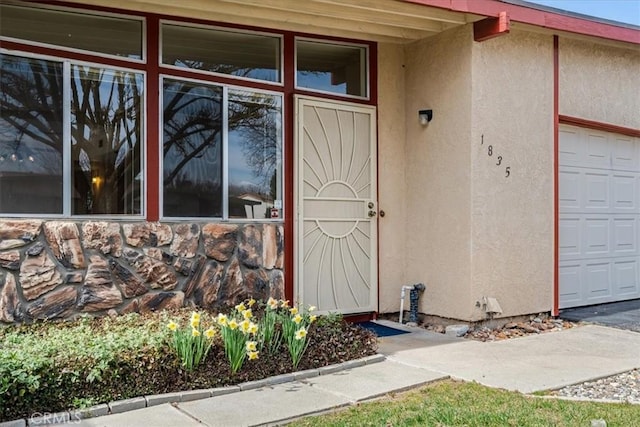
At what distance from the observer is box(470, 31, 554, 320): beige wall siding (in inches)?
232

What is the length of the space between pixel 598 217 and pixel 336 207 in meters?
3.56

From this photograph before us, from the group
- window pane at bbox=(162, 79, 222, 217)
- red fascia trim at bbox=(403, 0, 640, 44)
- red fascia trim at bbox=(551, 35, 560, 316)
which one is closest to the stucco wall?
red fascia trim at bbox=(403, 0, 640, 44)

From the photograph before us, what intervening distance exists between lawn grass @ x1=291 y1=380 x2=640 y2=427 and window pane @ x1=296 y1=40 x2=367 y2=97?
3536 millimetres

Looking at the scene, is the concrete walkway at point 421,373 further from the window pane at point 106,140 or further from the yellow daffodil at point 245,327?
the window pane at point 106,140

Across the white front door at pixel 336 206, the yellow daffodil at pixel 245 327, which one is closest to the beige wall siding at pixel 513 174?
the white front door at pixel 336 206

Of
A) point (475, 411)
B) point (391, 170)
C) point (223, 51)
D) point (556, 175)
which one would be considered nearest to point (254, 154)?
point (223, 51)

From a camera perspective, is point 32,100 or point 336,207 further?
point 336,207

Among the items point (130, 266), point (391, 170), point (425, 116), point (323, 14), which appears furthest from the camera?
point (391, 170)

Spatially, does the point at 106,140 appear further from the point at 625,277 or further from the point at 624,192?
the point at 625,277

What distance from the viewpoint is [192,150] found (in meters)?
5.41

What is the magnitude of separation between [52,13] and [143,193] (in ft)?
5.47

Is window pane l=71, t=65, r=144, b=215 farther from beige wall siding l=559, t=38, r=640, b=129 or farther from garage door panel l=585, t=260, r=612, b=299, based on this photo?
garage door panel l=585, t=260, r=612, b=299

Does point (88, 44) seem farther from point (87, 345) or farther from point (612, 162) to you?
point (612, 162)

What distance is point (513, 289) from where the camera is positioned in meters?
6.15
